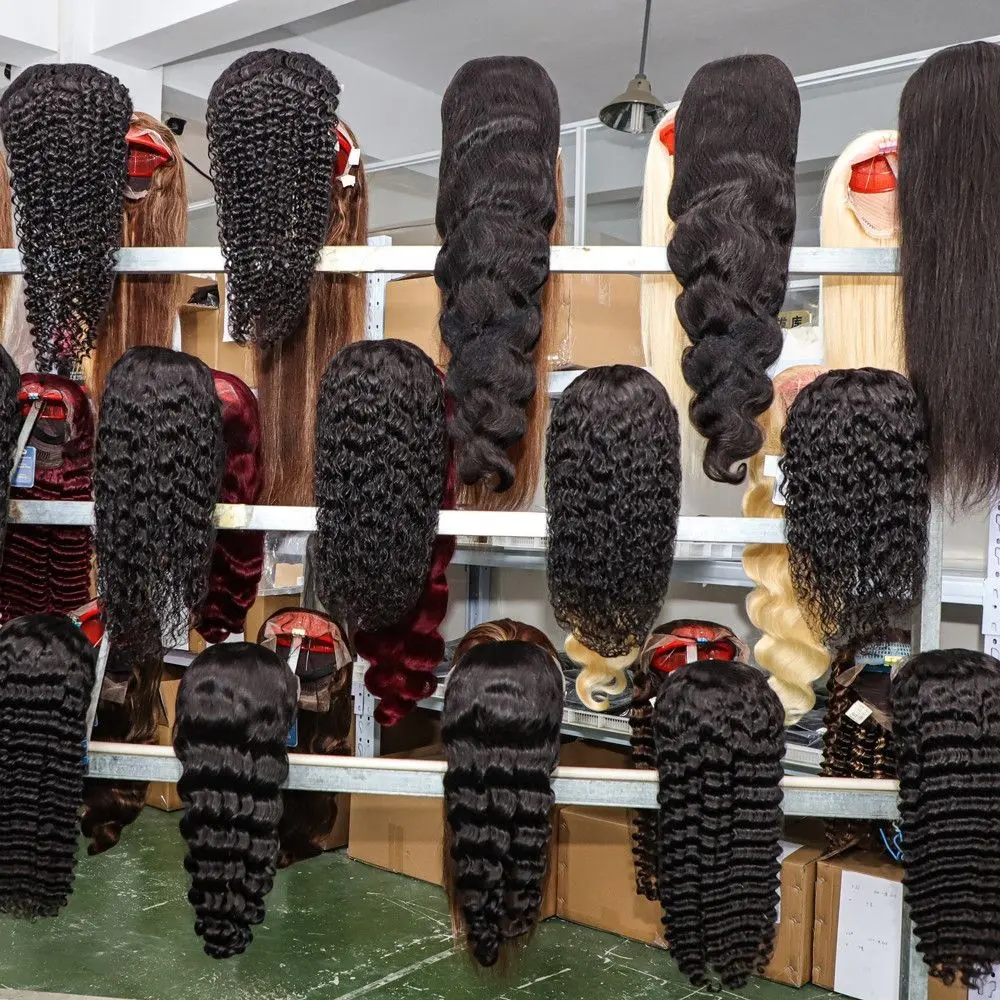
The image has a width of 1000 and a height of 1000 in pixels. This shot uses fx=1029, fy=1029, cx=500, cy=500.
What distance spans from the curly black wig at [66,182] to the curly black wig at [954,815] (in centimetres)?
133

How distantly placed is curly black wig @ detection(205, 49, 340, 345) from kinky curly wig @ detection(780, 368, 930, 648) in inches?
28.9

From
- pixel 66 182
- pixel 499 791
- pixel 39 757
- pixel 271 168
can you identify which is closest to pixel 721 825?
pixel 499 791

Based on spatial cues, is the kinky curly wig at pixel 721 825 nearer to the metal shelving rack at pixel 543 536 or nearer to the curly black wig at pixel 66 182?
the metal shelving rack at pixel 543 536

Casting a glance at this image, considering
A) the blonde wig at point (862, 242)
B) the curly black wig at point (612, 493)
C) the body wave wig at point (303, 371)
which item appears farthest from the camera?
the body wave wig at point (303, 371)

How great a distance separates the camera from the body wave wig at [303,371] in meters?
1.80

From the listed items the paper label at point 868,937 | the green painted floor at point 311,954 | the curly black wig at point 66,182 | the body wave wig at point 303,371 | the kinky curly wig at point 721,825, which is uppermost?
the curly black wig at point 66,182

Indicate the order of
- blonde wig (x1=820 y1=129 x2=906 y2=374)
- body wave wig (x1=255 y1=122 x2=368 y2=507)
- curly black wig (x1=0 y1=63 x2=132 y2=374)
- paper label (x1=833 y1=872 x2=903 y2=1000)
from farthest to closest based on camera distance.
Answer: paper label (x1=833 y1=872 x2=903 y2=1000) → body wave wig (x1=255 y1=122 x2=368 y2=507) → blonde wig (x1=820 y1=129 x2=906 y2=374) → curly black wig (x1=0 y1=63 x2=132 y2=374)

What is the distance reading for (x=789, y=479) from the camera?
4.53 feet

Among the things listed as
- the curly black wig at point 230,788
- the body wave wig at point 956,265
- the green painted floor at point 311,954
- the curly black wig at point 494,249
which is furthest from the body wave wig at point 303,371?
the green painted floor at point 311,954

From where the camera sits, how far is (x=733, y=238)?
1341 millimetres

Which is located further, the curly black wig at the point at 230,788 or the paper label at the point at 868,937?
the paper label at the point at 868,937

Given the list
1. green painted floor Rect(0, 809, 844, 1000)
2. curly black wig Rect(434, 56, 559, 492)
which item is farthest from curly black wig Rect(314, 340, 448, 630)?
green painted floor Rect(0, 809, 844, 1000)

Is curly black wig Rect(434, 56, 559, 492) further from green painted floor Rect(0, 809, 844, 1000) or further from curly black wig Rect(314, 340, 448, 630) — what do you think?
green painted floor Rect(0, 809, 844, 1000)

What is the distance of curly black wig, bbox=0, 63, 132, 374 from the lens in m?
1.46
